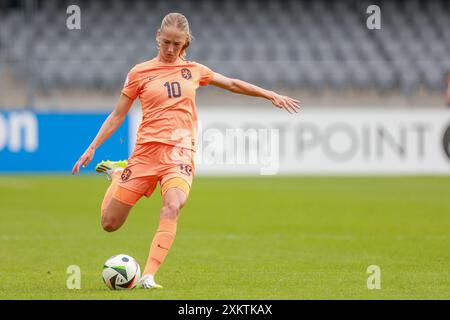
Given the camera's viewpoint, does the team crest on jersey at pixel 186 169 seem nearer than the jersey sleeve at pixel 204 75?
Yes

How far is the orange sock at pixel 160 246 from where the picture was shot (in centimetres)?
778

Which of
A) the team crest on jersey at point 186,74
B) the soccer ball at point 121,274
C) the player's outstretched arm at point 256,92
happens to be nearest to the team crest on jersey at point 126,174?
the soccer ball at point 121,274

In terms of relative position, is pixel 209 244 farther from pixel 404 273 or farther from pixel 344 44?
pixel 344 44

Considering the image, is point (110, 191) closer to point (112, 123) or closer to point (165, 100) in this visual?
point (112, 123)

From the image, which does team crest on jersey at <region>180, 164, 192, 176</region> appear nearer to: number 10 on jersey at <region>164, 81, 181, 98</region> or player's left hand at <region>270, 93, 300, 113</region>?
number 10 on jersey at <region>164, 81, 181, 98</region>

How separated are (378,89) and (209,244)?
17.2m

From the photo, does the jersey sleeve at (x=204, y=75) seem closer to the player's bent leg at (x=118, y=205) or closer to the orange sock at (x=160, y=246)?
the player's bent leg at (x=118, y=205)

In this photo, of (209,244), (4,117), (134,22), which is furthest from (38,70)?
(209,244)

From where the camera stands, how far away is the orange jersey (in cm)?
809

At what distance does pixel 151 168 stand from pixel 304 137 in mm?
16790

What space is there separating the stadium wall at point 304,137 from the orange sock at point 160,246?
16.4 m

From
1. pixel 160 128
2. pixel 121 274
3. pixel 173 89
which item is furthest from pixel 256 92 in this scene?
pixel 121 274

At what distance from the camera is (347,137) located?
24.7 m

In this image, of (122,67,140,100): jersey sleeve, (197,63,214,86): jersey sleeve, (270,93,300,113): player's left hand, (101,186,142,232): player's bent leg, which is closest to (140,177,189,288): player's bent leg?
(101,186,142,232): player's bent leg
